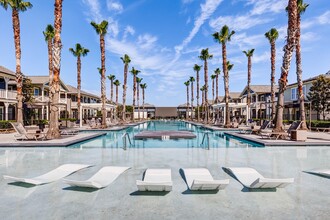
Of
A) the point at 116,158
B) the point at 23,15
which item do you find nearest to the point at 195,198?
the point at 116,158

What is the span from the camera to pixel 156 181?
543 centimetres

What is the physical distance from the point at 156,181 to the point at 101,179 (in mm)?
1439

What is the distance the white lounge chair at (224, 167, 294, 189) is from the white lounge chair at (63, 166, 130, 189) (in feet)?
10.6

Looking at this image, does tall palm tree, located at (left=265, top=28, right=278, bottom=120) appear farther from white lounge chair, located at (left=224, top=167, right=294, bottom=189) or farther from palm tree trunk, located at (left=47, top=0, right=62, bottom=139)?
white lounge chair, located at (left=224, top=167, right=294, bottom=189)

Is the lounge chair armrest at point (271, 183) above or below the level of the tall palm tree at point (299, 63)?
below

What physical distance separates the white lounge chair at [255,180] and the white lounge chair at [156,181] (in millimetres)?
1861

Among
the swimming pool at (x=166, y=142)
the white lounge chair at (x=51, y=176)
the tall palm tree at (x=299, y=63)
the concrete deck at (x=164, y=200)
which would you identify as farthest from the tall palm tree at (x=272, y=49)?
the white lounge chair at (x=51, y=176)

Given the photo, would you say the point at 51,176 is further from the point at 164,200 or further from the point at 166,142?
the point at 166,142

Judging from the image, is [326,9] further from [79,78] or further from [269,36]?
[79,78]

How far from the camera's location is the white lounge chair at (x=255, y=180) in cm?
489

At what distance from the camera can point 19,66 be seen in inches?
774

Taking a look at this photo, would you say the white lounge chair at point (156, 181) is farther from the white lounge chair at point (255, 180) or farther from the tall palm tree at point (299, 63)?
the tall palm tree at point (299, 63)

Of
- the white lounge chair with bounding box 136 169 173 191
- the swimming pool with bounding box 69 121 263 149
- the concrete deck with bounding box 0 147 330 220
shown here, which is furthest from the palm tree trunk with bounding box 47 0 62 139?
the white lounge chair with bounding box 136 169 173 191

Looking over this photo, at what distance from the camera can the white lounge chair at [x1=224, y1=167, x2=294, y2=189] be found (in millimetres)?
4886
